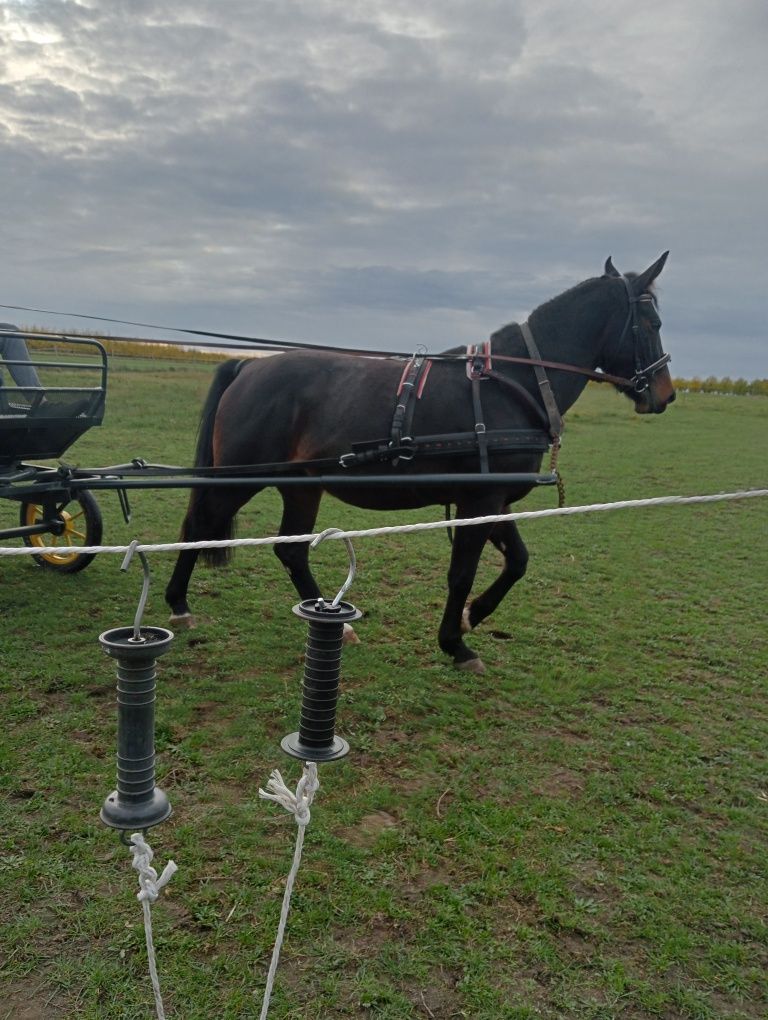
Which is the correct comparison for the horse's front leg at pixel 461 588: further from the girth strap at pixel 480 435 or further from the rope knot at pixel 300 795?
the rope knot at pixel 300 795

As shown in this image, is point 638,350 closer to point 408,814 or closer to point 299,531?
point 299,531

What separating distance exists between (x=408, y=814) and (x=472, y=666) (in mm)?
1558

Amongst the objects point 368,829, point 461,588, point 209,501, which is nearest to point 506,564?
point 461,588

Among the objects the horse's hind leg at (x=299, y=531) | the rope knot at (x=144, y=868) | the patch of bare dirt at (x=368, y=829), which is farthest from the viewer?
the horse's hind leg at (x=299, y=531)

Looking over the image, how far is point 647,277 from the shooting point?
170 inches

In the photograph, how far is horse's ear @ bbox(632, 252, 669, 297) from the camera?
4.29 m

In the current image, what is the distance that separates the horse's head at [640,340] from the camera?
4324mm

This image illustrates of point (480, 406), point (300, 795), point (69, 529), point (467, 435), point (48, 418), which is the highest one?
point (480, 406)

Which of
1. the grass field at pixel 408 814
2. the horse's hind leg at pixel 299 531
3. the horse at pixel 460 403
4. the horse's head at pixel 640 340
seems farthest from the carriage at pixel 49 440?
the horse's head at pixel 640 340

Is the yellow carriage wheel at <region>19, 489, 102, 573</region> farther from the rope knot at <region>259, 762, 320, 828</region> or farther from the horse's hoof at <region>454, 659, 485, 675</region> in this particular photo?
the rope knot at <region>259, 762, 320, 828</region>

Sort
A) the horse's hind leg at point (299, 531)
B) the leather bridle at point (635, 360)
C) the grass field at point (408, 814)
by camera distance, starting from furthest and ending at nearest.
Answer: the horse's hind leg at point (299, 531) → the leather bridle at point (635, 360) → the grass field at point (408, 814)

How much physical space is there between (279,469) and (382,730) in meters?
1.64

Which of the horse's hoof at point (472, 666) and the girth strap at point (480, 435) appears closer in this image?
the girth strap at point (480, 435)

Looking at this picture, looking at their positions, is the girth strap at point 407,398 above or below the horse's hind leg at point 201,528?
above
